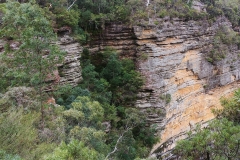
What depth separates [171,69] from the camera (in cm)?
1830

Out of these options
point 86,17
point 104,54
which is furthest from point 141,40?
point 86,17

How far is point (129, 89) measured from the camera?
1688 centimetres

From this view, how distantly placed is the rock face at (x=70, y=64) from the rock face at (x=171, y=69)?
2752 mm

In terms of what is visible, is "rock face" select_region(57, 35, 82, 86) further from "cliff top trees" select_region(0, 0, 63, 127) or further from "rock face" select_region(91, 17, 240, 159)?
"cliff top trees" select_region(0, 0, 63, 127)

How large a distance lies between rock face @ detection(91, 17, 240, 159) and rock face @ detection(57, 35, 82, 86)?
2.75 meters

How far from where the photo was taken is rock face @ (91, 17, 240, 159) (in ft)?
56.2

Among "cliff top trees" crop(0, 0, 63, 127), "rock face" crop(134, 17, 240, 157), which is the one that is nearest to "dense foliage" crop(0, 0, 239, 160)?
"cliff top trees" crop(0, 0, 63, 127)

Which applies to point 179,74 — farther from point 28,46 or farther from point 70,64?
point 28,46

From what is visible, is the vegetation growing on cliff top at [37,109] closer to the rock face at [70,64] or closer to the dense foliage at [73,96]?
the dense foliage at [73,96]

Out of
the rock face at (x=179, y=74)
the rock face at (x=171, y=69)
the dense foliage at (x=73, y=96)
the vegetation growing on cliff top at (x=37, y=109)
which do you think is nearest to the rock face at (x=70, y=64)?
the dense foliage at (x=73, y=96)

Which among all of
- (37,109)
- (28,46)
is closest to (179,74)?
(37,109)

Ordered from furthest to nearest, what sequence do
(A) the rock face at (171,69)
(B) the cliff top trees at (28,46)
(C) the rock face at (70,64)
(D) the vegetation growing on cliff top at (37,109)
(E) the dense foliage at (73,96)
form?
1. (A) the rock face at (171,69)
2. (C) the rock face at (70,64)
3. (B) the cliff top trees at (28,46)
4. (E) the dense foliage at (73,96)
5. (D) the vegetation growing on cliff top at (37,109)

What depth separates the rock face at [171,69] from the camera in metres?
17.1

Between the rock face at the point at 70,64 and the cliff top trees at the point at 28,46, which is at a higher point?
the cliff top trees at the point at 28,46
